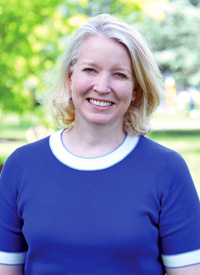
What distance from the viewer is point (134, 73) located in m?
2.06

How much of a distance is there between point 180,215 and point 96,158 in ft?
1.36

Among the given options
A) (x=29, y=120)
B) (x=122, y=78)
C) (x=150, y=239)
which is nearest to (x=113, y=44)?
(x=122, y=78)

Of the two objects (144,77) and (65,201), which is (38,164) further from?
(144,77)

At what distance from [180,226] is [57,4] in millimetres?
6868

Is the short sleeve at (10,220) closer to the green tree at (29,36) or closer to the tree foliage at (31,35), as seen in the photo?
the green tree at (29,36)

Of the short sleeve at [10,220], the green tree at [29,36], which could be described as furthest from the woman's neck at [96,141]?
the green tree at [29,36]

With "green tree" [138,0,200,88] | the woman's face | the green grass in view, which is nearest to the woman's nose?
the woman's face

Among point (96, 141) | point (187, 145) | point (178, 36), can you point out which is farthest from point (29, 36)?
point (178, 36)

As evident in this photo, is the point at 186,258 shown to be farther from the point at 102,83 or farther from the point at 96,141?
the point at 102,83

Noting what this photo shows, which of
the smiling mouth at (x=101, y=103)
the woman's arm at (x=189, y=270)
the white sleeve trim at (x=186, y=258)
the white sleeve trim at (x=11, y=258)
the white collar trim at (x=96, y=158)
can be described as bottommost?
the white sleeve trim at (x=11, y=258)

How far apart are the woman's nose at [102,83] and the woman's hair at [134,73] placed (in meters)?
0.14

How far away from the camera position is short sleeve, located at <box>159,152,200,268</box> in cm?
190

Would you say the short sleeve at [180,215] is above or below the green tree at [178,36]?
below

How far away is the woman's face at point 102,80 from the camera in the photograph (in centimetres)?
197
